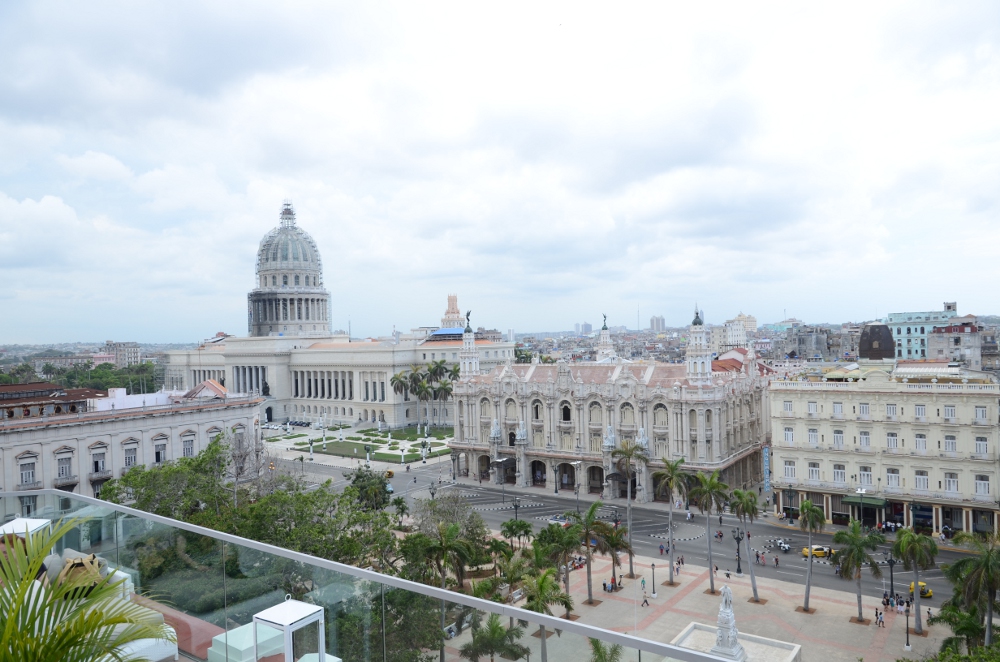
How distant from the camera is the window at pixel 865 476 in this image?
59156 mm

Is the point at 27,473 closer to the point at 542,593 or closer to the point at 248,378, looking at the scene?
the point at 542,593

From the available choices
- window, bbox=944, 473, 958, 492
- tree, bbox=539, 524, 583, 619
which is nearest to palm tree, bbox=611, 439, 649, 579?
tree, bbox=539, 524, 583, 619

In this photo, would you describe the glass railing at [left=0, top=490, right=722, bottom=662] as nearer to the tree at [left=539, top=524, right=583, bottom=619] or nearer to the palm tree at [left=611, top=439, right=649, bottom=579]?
the tree at [left=539, top=524, right=583, bottom=619]

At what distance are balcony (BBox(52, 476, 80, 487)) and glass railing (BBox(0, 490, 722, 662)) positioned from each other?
49462 mm

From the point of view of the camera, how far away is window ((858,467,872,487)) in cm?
5916

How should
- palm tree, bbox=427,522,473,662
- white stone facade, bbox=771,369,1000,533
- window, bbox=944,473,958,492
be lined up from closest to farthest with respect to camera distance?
palm tree, bbox=427,522,473,662 < white stone facade, bbox=771,369,1000,533 < window, bbox=944,473,958,492

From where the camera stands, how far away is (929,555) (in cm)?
3991

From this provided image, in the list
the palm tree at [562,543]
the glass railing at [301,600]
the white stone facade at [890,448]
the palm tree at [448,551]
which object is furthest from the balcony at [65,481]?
the white stone facade at [890,448]

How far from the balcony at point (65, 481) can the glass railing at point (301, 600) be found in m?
49.5

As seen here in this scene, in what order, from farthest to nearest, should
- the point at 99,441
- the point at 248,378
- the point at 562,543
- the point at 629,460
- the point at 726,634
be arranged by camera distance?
the point at 248,378, the point at 629,460, the point at 99,441, the point at 562,543, the point at 726,634

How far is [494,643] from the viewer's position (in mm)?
11141

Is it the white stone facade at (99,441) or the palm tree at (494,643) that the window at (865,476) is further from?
the palm tree at (494,643)

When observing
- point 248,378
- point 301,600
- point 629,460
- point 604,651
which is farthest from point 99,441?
point 248,378

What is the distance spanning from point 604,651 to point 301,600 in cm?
552
